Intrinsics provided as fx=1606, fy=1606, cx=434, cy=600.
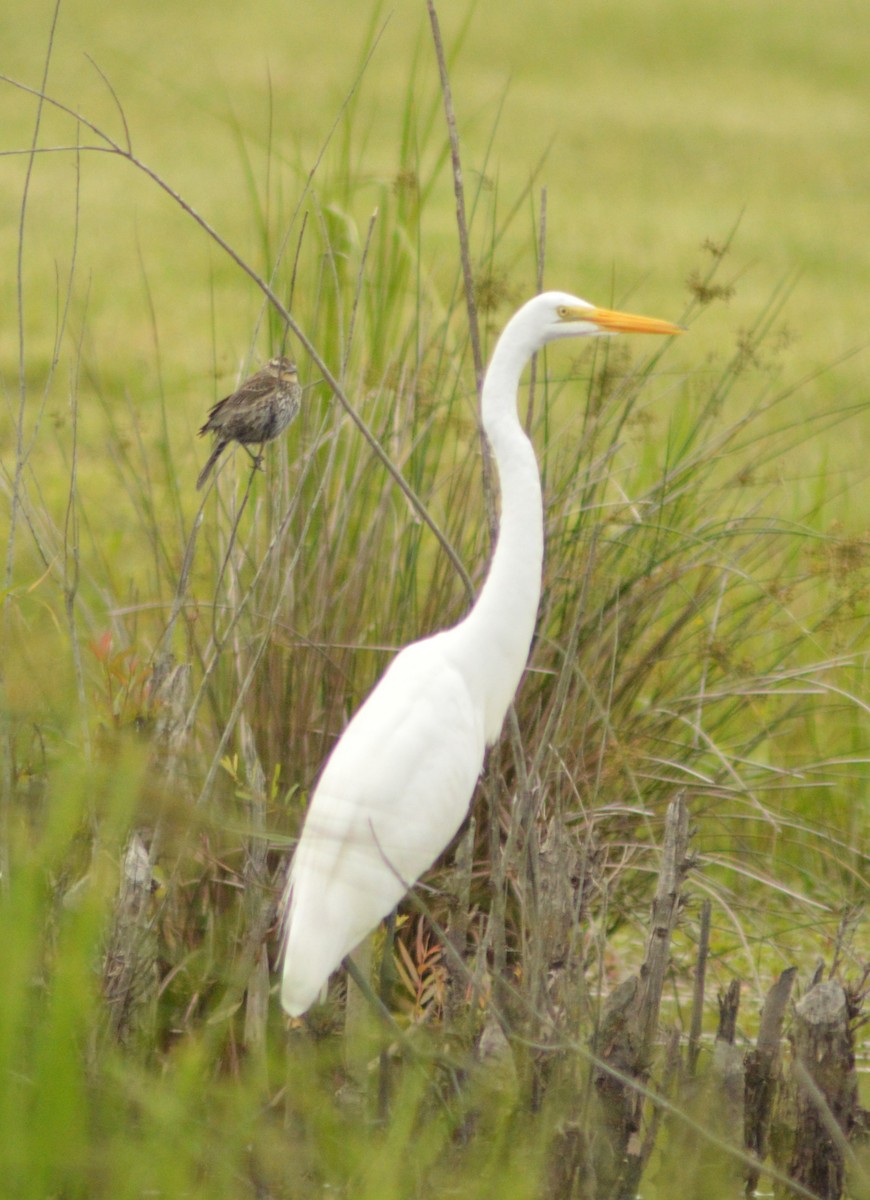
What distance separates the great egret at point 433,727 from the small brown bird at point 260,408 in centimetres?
28

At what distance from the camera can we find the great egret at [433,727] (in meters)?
2.03

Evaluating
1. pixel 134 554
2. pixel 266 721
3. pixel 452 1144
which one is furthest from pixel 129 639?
pixel 134 554

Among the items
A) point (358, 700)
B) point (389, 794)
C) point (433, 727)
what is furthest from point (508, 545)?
point (358, 700)

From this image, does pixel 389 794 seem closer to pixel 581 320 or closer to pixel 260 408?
pixel 260 408

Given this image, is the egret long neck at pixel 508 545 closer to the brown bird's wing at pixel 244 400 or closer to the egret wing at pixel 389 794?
the egret wing at pixel 389 794

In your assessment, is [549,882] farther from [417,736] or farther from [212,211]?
[212,211]

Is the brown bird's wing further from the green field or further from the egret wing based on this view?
the egret wing

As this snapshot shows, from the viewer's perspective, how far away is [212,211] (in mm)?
8664

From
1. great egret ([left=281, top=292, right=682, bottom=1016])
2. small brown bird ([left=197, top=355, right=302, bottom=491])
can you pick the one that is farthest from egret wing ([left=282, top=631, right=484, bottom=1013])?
small brown bird ([left=197, top=355, right=302, bottom=491])

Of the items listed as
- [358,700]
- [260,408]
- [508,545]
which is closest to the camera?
[260,408]

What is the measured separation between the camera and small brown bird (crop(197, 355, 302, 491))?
6.17ft

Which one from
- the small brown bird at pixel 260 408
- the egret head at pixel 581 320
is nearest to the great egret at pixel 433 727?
the egret head at pixel 581 320

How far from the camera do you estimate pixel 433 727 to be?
6.91ft

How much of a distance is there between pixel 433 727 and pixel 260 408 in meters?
0.50
